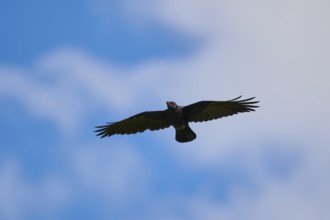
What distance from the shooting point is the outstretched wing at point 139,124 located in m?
25.7

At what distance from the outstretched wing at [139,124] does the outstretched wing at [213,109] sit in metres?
0.67

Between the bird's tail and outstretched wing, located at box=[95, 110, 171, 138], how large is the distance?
490 millimetres

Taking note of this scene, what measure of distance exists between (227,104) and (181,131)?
142cm

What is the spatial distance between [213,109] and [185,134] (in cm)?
101

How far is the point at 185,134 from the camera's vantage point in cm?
2527

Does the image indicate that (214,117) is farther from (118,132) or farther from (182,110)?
(118,132)

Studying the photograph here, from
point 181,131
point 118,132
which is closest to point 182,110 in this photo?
point 181,131

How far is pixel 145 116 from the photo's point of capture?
84.5ft

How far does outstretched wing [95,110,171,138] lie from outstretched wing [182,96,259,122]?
2.20 ft

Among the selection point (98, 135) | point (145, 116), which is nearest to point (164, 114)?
point (145, 116)

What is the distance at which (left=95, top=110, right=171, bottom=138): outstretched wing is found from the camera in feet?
84.2

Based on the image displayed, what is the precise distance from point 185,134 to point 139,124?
4.92 feet

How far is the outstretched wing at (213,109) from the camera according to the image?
2519 centimetres

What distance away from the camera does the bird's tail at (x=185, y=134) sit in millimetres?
25234
